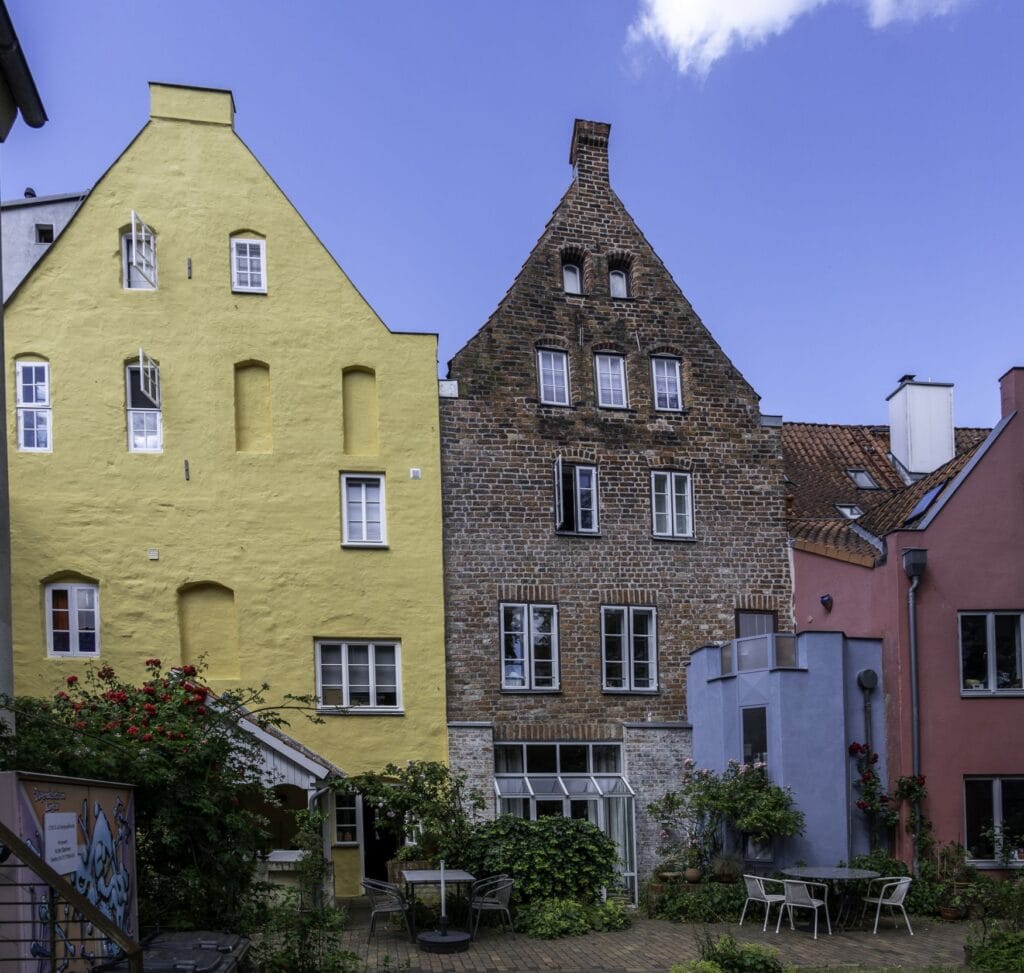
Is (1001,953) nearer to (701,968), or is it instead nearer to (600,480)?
(701,968)

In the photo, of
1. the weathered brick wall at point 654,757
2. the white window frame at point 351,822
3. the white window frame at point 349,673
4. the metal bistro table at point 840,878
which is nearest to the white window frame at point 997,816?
the metal bistro table at point 840,878

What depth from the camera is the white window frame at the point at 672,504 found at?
2095 centimetres

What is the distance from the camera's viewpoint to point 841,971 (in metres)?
12.5

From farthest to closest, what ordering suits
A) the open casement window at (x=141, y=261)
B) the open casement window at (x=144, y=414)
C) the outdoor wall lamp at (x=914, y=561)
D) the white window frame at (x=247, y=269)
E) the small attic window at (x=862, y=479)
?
the small attic window at (x=862, y=479), the white window frame at (x=247, y=269), the open casement window at (x=141, y=261), the open casement window at (x=144, y=414), the outdoor wall lamp at (x=914, y=561)

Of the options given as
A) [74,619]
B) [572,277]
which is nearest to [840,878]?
[572,277]

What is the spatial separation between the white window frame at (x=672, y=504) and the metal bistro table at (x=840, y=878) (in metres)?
6.87

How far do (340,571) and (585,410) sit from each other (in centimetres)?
555

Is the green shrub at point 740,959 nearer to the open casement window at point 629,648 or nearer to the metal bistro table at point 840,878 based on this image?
the metal bistro table at point 840,878

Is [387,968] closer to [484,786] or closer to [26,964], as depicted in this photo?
[26,964]

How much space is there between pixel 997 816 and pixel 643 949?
7310mm

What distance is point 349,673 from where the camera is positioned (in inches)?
758

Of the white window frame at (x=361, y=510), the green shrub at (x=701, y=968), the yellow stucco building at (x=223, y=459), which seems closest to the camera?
the green shrub at (x=701, y=968)

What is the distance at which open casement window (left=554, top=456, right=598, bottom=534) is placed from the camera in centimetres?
2036

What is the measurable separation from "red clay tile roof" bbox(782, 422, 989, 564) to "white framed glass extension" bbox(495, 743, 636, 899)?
557cm
